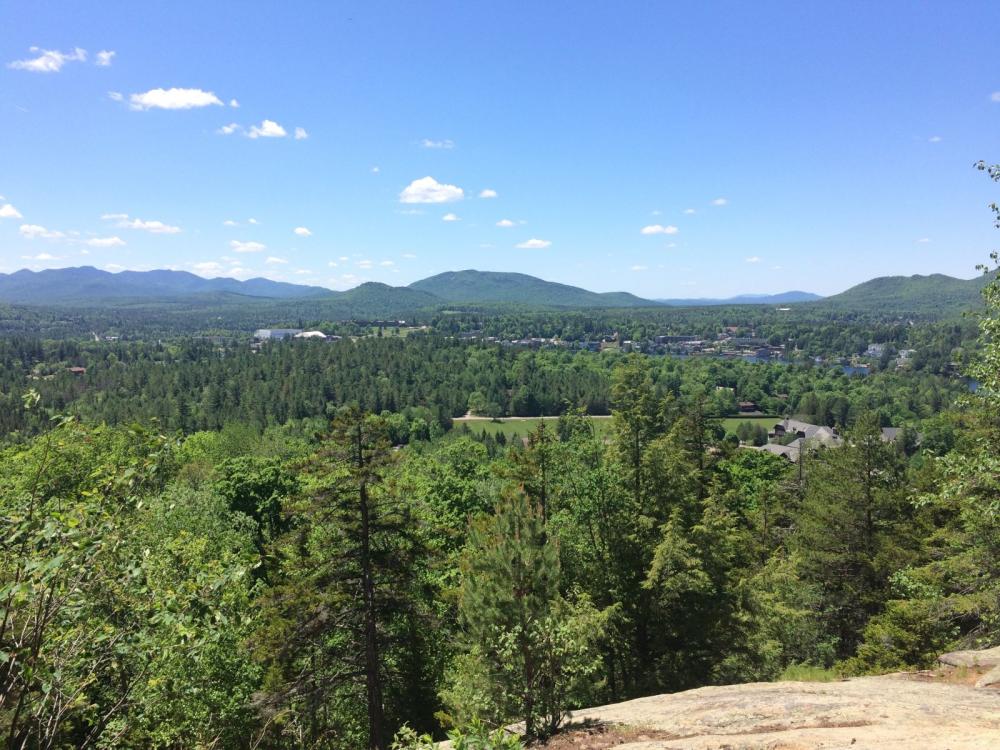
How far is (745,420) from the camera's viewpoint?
10969 centimetres

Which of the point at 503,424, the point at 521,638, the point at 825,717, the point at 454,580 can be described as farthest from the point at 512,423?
the point at 825,717

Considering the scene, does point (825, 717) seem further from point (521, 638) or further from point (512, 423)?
point (512, 423)

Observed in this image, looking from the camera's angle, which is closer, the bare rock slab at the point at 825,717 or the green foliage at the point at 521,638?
the bare rock slab at the point at 825,717

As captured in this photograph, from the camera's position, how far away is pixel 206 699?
1378 cm

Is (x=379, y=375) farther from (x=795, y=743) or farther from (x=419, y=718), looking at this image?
(x=795, y=743)

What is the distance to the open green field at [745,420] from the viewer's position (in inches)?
3982

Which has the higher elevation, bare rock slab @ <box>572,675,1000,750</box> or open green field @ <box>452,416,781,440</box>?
bare rock slab @ <box>572,675,1000,750</box>

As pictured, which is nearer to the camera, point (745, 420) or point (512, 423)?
point (512, 423)

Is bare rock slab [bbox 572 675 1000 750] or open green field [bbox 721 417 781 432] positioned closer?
bare rock slab [bbox 572 675 1000 750]

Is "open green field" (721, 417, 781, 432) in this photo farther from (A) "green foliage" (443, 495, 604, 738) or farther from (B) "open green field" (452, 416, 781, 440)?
(A) "green foliage" (443, 495, 604, 738)

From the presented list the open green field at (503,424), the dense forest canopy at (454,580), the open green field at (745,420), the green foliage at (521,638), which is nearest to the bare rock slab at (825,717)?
the green foliage at (521,638)

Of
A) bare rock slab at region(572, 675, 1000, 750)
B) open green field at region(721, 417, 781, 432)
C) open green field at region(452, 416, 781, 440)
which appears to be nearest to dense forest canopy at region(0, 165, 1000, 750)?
bare rock slab at region(572, 675, 1000, 750)

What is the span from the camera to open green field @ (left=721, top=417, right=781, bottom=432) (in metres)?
101

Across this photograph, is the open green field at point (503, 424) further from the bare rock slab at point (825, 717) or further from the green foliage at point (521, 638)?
the green foliage at point (521, 638)
